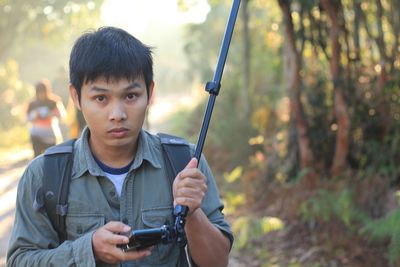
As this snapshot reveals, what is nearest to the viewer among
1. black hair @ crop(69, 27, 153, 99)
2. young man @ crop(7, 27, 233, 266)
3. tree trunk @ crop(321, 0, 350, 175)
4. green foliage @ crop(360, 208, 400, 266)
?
young man @ crop(7, 27, 233, 266)

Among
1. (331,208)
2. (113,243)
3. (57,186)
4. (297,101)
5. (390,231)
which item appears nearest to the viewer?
(113,243)

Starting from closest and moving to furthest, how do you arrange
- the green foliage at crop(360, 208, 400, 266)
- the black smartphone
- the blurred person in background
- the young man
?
the black smartphone → the young man → the green foliage at crop(360, 208, 400, 266) → the blurred person in background

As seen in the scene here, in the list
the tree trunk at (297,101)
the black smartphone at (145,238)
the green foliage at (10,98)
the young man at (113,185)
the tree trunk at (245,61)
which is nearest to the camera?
the black smartphone at (145,238)

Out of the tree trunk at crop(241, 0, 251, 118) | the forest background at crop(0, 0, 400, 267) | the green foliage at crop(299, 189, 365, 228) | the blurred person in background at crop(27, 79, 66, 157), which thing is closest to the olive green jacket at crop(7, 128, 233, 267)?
the forest background at crop(0, 0, 400, 267)

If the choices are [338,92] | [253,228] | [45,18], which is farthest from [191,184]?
[45,18]

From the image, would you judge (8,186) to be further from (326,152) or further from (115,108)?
(115,108)

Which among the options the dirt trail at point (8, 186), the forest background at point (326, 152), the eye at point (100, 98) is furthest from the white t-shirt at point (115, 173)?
the dirt trail at point (8, 186)

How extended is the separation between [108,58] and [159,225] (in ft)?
2.17

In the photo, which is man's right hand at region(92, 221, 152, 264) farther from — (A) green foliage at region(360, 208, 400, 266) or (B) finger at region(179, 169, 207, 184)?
(A) green foliage at region(360, 208, 400, 266)

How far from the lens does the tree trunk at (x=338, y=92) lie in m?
6.66

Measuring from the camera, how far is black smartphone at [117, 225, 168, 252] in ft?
6.36

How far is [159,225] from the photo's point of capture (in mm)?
2158

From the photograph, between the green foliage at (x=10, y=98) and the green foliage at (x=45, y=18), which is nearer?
the green foliage at (x=10, y=98)

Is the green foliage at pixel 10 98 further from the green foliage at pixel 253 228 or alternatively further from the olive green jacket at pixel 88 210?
the olive green jacket at pixel 88 210
